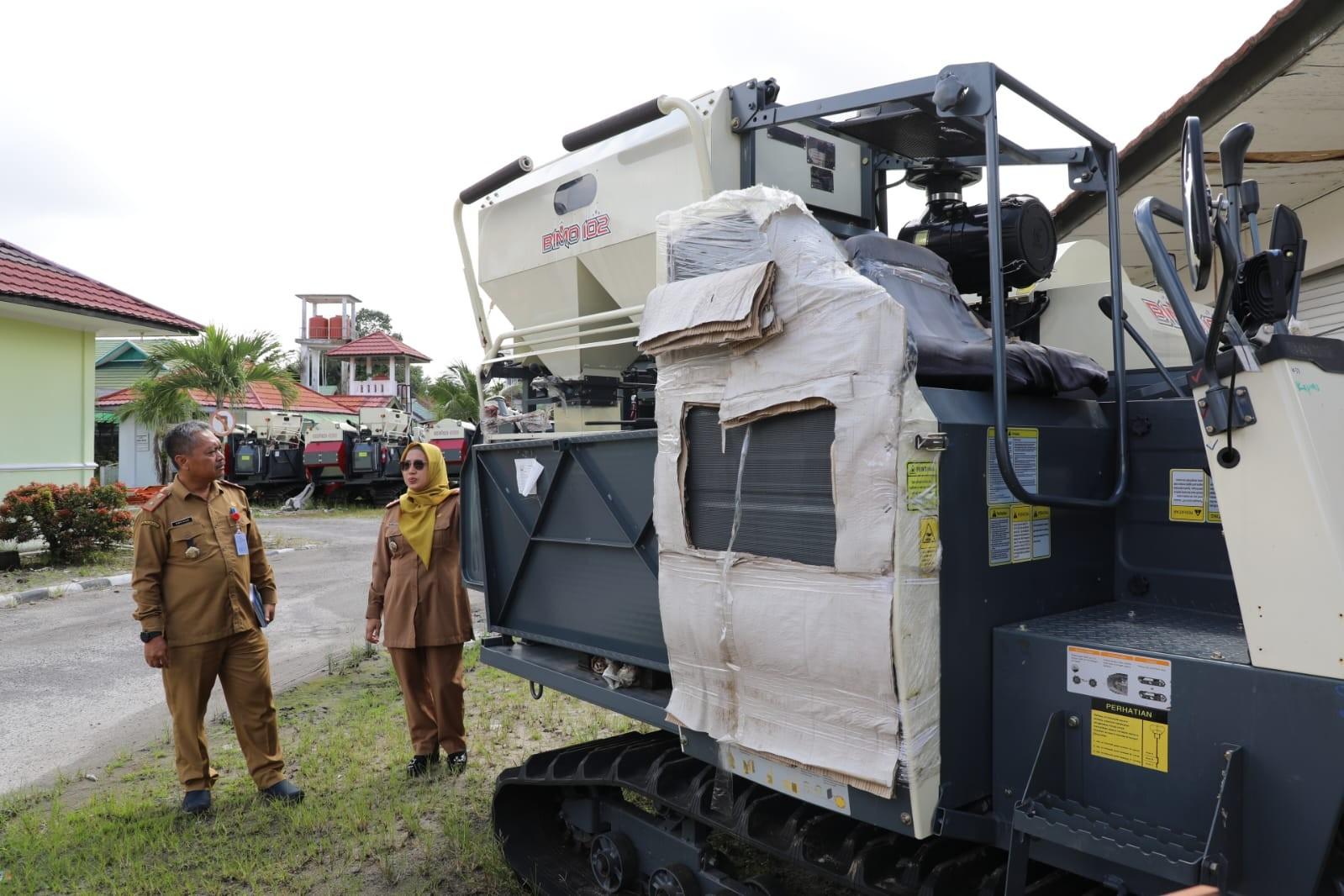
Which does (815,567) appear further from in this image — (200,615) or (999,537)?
(200,615)

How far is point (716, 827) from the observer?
3273 millimetres

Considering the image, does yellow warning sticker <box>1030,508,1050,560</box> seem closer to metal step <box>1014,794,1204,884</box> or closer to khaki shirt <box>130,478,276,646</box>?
metal step <box>1014,794,1204,884</box>

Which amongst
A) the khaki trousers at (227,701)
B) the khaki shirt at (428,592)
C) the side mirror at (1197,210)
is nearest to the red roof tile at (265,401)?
the khaki trousers at (227,701)

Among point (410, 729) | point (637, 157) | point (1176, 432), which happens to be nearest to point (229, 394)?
point (410, 729)

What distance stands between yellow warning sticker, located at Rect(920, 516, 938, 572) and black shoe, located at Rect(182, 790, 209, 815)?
13.5 feet

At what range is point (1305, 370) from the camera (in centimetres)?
212

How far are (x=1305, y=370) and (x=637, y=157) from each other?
2.55 m

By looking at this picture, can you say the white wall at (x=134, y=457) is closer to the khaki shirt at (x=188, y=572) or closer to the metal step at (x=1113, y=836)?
the khaki shirt at (x=188, y=572)

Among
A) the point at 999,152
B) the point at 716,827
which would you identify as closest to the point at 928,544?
the point at 999,152

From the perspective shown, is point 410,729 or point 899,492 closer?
point 899,492

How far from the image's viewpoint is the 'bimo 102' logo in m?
4.16

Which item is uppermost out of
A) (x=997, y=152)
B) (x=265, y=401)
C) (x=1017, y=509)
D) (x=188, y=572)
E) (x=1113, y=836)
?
(x=265, y=401)

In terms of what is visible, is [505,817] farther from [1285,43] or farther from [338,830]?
[1285,43]

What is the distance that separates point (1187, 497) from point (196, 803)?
4.63 meters
